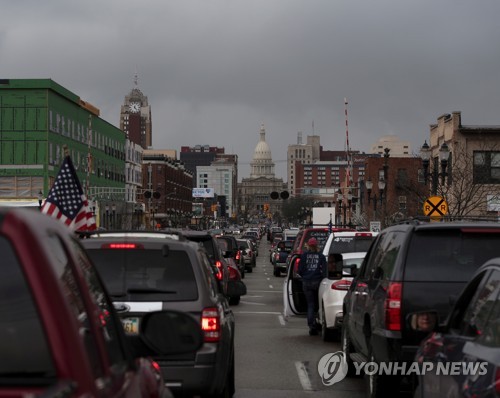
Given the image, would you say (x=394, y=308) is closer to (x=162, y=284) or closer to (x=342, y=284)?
(x=162, y=284)

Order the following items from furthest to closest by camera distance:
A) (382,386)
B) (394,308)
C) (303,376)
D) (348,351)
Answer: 1. (303,376)
2. (348,351)
3. (382,386)
4. (394,308)

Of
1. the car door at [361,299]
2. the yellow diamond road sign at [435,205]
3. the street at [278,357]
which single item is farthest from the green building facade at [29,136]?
the car door at [361,299]

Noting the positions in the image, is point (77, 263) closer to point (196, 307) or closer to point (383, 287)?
point (196, 307)

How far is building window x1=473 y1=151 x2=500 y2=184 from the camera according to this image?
1909 inches

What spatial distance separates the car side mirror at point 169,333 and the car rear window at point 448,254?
15.2ft

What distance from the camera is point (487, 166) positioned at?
4956 centimetres

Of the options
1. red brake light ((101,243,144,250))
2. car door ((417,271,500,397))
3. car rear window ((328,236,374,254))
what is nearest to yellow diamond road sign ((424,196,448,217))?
car rear window ((328,236,374,254))

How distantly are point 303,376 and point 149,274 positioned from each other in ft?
14.5

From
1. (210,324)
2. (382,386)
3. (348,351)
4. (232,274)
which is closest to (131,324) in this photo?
(210,324)

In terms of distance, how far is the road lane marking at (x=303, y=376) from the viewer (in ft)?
37.3

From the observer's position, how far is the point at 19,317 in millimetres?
2963

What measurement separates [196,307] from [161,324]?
384 cm

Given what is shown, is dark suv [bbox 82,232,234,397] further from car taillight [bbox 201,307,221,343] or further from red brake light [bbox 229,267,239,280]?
red brake light [bbox 229,267,239,280]

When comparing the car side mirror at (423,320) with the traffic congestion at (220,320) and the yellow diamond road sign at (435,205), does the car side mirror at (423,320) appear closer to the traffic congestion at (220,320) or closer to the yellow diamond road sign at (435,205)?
the traffic congestion at (220,320)
